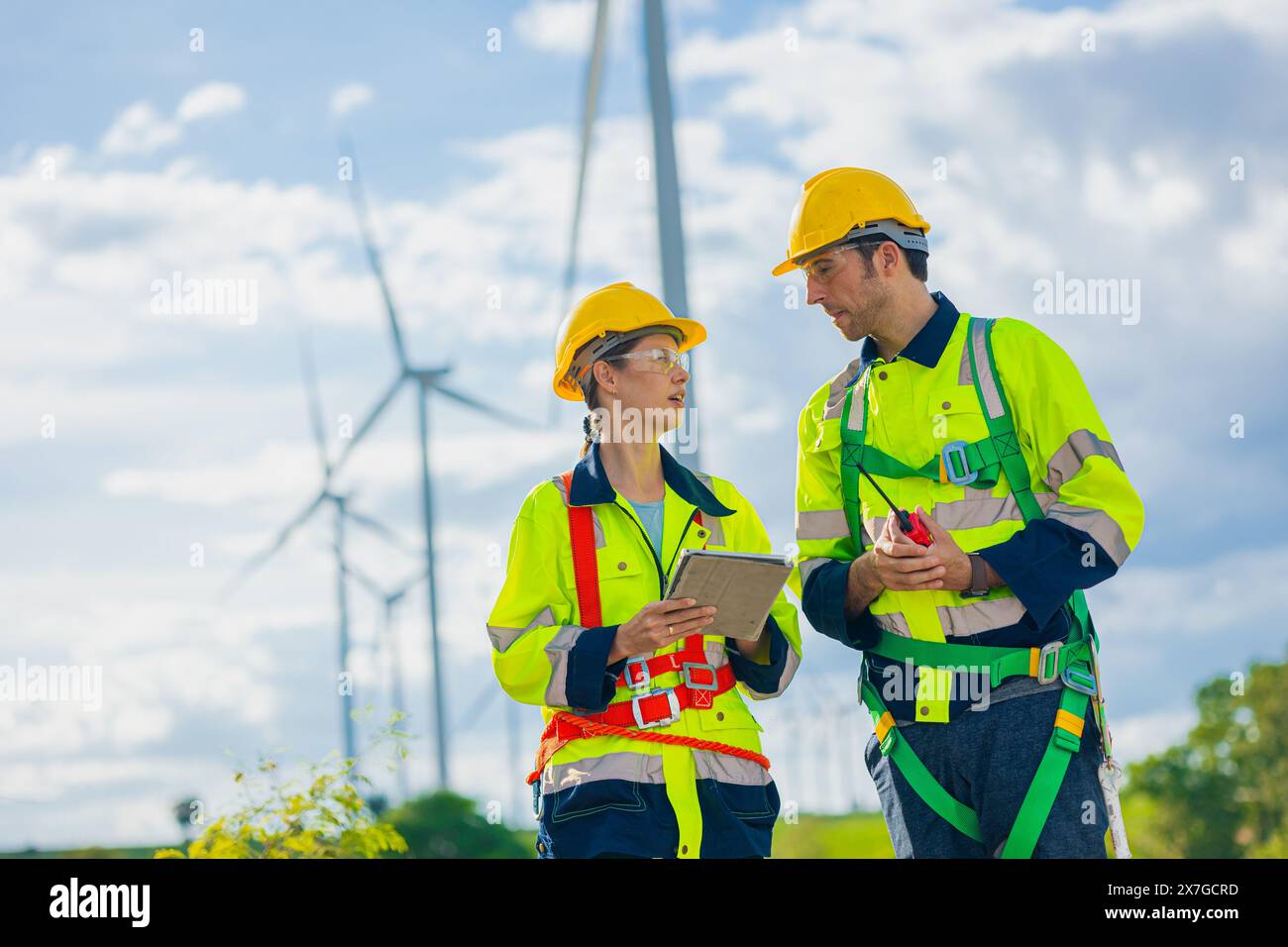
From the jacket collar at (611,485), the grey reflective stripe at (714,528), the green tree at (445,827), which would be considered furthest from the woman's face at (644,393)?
the green tree at (445,827)

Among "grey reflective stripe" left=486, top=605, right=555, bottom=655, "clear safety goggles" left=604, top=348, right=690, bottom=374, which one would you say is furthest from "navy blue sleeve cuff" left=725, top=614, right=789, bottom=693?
"clear safety goggles" left=604, top=348, right=690, bottom=374

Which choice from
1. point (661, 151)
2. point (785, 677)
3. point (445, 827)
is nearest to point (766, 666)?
point (785, 677)

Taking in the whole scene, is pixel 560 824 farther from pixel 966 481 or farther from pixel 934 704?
pixel 966 481

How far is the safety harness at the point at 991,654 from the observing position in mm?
6523

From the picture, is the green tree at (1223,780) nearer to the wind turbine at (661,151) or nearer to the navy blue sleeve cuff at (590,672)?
the wind turbine at (661,151)

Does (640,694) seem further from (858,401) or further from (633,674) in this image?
(858,401)

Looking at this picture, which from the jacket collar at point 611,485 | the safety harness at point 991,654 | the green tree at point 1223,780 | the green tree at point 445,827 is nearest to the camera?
the safety harness at point 991,654

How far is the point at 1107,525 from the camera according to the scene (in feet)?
21.6

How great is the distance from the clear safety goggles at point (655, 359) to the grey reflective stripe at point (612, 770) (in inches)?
64.3

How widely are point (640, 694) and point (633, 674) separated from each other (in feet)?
0.28

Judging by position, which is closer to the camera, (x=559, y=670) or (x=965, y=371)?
(x=559, y=670)

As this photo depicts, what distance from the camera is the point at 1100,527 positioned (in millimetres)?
6598

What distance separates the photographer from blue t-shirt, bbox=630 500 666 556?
718 cm
